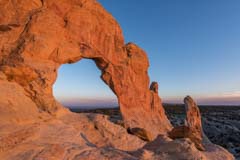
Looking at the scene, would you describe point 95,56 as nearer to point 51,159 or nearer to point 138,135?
point 138,135

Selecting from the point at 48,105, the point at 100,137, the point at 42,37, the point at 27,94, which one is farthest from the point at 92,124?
the point at 42,37

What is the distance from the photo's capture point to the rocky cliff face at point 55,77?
26.0 feet

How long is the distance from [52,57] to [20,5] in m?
2.68

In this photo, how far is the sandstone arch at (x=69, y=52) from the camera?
454 inches

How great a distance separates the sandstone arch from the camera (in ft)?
37.8

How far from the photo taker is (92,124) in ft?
44.3

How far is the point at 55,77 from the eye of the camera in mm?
12375

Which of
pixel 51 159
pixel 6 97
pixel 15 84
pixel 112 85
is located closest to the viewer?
pixel 51 159

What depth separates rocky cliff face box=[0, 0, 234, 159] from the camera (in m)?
7.93

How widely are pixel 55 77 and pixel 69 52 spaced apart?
7.74 ft

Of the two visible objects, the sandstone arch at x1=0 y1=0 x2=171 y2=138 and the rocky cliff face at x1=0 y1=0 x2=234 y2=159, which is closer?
the rocky cliff face at x1=0 y1=0 x2=234 y2=159

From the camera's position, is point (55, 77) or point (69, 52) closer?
point (55, 77)

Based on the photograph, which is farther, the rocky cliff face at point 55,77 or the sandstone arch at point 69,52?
the sandstone arch at point 69,52

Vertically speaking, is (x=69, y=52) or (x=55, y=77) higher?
(x=69, y=52)
